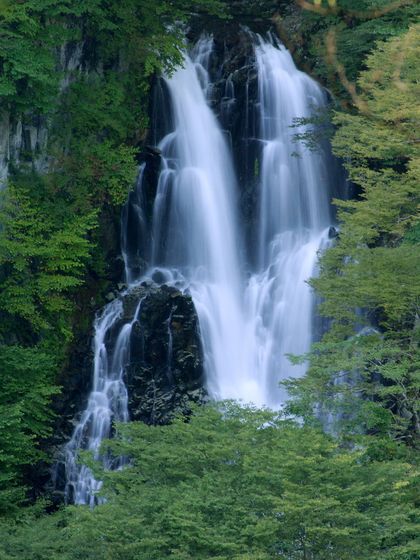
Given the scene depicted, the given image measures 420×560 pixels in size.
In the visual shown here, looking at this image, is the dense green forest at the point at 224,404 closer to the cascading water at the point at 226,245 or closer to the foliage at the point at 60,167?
the foliage at the point at 60,167

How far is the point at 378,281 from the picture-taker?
22.3m

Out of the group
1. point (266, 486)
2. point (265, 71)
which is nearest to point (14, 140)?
point (265, 71)

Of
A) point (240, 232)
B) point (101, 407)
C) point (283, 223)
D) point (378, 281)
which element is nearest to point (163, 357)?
point (101, 407)

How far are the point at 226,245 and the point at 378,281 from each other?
25.4 ft

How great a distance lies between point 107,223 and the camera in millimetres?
28953

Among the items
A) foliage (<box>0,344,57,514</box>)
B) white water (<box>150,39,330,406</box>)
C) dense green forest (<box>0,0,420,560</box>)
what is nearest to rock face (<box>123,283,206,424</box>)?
white water (<box>150,39,330,406</box>)

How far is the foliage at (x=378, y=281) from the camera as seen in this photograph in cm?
2112

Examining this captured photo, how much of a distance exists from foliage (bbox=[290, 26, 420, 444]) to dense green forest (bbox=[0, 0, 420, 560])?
61mm

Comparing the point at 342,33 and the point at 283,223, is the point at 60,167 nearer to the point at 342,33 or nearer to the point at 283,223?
the point at 283,223

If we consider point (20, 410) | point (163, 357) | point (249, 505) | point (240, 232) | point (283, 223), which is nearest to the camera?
point (249, 505)

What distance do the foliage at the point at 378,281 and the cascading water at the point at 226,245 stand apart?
103 inches

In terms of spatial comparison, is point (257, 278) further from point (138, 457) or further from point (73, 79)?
point (138, 457)

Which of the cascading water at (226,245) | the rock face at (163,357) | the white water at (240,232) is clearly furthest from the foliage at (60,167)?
the rock face at (163,357)

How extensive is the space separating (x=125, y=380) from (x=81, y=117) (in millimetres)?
6916
